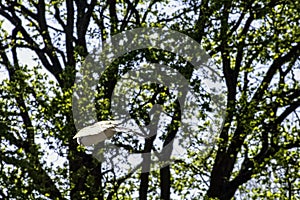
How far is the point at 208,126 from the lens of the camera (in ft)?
48.9

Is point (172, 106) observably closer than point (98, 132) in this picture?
No

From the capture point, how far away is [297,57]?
1650cm

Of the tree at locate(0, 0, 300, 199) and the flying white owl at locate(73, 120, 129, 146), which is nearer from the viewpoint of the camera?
the flying white owl at locate(73, 120, 129, 146)

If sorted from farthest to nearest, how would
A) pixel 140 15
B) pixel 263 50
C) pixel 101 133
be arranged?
pixel 140 15 → pixel 263 50 → pixel 101 133

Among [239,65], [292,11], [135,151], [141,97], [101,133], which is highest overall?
[292,11]

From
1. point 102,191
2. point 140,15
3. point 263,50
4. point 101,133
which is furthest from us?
point 140,15

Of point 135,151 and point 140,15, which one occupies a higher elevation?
point 140,15

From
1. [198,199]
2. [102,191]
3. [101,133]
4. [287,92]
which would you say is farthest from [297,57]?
[101,133]

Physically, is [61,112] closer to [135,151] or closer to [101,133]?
[135,151]

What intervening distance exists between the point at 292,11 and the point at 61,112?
6.21m

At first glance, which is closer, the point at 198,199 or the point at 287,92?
the point at 198,199

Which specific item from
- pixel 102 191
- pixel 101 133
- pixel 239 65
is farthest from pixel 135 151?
pixel 101 133

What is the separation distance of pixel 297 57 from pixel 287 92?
0.91 m

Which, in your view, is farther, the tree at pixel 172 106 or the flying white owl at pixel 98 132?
the tree at pixel 172 106
